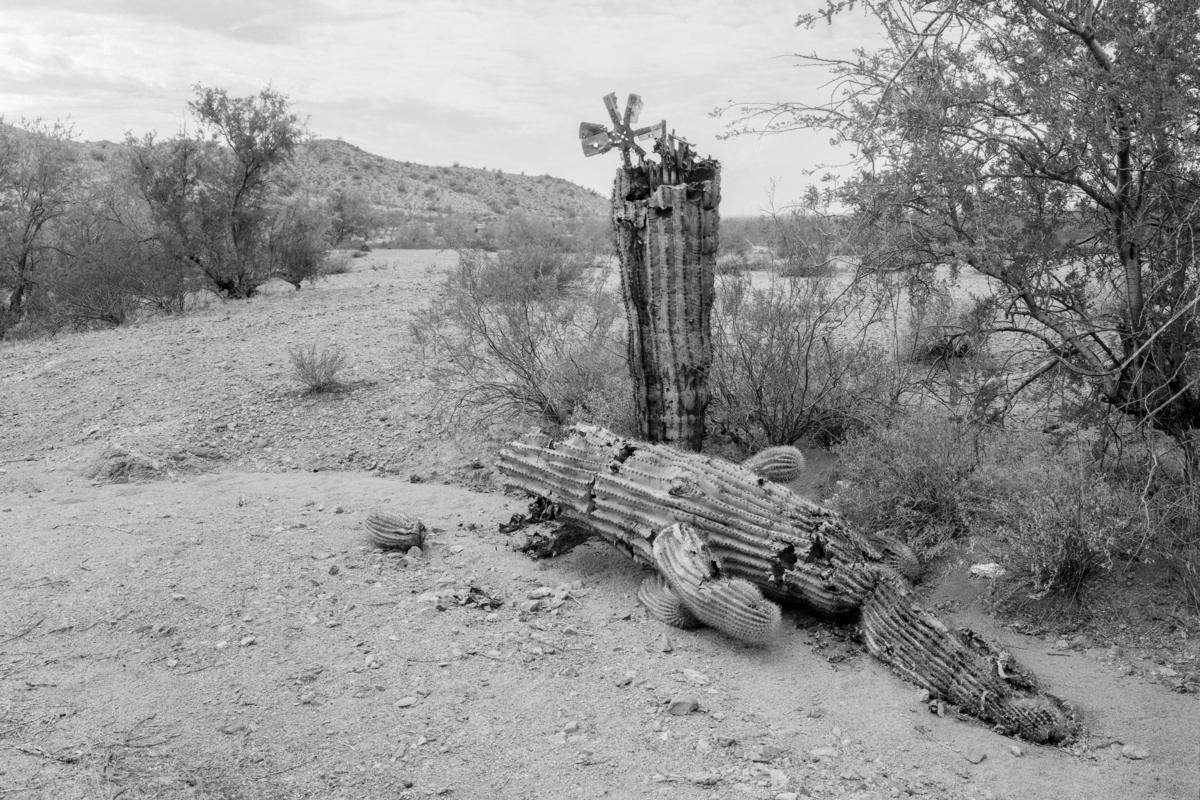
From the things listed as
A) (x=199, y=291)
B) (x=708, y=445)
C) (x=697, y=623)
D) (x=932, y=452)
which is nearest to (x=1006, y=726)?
(x=697, y=623)

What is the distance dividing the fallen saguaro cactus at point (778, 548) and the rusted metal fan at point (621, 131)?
1999 mm

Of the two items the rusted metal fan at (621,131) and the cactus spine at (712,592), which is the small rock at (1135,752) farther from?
the rusted metal fan at (621,131)

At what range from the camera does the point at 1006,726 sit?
4.29 m

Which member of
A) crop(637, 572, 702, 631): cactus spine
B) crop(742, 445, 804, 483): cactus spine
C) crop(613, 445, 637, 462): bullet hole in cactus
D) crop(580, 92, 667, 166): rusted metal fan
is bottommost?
crop(637, 572, 702, 631): cactus spine

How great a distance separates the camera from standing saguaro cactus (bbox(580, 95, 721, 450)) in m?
6.49

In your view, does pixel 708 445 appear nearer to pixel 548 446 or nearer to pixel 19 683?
pixel 548 446

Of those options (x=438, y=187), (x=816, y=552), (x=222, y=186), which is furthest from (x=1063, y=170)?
(x=438, y=187)

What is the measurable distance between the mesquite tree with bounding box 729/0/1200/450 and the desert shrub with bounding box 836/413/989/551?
1.77ft

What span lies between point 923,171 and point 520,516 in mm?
3316

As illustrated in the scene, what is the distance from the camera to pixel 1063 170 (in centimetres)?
579

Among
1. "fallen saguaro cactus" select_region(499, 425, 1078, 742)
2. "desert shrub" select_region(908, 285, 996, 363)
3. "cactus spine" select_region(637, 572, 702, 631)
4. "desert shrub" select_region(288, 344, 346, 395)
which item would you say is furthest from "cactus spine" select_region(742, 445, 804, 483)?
"desert shrub" select_region(288, 344, 346, 395)

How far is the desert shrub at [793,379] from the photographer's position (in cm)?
748

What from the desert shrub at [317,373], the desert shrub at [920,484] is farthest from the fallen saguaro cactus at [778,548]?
→ the desert shrub at [317,373]

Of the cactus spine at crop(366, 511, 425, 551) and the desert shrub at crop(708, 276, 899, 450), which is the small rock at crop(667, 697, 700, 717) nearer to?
the cactus spine at crop(366, 511, 425, 551)
